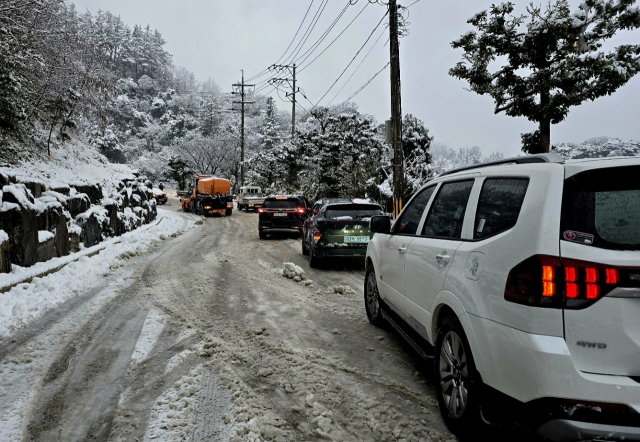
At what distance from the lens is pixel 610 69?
12562mm

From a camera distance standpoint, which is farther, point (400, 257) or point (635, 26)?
point (635, 26)

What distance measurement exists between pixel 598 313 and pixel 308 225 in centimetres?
946

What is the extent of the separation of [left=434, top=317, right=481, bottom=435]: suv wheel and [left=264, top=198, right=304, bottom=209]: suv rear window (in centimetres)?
1337

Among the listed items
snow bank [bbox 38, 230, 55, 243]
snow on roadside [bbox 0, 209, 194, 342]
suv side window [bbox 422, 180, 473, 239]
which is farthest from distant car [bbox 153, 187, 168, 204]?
suv side window [bbox 422, 180, 473, 239]

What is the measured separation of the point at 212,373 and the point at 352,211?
6.15 metres

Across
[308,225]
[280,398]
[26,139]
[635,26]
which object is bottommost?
[280,398]

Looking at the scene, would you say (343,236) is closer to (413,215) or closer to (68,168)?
(413,215)

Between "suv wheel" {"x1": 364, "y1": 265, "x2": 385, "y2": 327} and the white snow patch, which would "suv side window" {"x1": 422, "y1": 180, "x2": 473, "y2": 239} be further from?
the white snow patch

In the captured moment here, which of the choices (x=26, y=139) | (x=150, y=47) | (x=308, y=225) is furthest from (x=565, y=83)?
(x=150, y=47)

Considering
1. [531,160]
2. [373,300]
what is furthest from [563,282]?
[373,300]

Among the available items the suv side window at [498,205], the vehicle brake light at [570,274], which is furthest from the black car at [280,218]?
the vehicle brake light at [570,274]

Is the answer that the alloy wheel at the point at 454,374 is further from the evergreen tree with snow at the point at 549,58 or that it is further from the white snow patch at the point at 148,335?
the evergreen tree with snow at the point at 549,58

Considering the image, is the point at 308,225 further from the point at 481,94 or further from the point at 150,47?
the point at 150,47

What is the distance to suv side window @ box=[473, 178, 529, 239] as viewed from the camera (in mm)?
2453
